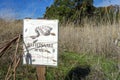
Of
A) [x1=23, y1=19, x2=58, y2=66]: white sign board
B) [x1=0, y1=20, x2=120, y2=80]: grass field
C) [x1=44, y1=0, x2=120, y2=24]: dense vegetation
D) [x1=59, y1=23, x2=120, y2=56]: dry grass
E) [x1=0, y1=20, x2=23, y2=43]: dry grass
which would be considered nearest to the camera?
[x1=23, y1=19, x2=58, y2=66]: white sign board

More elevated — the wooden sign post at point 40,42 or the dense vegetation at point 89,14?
the dense vegetation at point 89,14

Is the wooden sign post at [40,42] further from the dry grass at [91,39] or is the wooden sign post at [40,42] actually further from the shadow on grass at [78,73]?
the dry grass at [91,39]

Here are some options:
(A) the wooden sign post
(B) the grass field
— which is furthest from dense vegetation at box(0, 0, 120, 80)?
(A) the wooden sign post

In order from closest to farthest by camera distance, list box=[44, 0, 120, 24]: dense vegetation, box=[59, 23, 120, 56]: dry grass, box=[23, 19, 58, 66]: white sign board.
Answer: box=[23, 19, 58, 66]: white sign board
box=[44, 0, 120, 24]: dense vegetation
box=[59, 23, 120, 56]: dry grass

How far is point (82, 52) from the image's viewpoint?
458cm

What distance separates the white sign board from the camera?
2402 millimetres

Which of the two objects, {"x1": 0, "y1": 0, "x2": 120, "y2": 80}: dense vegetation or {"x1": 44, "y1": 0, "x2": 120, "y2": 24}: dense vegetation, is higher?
{"x1": 44, "y1": 0, "x2": 120, "y2": 24}: dense vegetation

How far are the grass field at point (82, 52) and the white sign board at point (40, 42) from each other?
70 centimetres

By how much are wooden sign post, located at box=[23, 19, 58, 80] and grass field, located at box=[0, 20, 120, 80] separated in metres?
0.71

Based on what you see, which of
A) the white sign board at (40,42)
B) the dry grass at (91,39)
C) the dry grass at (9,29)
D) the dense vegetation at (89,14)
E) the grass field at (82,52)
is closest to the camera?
the white sign board at (40,42)

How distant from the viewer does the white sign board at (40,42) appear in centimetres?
240

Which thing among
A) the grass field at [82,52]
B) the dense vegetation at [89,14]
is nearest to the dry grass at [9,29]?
the grass field at [82,52]

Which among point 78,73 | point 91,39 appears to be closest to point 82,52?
point 91,39

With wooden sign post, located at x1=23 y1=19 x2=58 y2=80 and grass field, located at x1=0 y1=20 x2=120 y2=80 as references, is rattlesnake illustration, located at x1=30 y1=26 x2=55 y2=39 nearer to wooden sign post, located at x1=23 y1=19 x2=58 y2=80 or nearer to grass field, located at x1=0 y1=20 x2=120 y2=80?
wooden sign post, located at x1=23 y1=19 x2=58 y2=80
